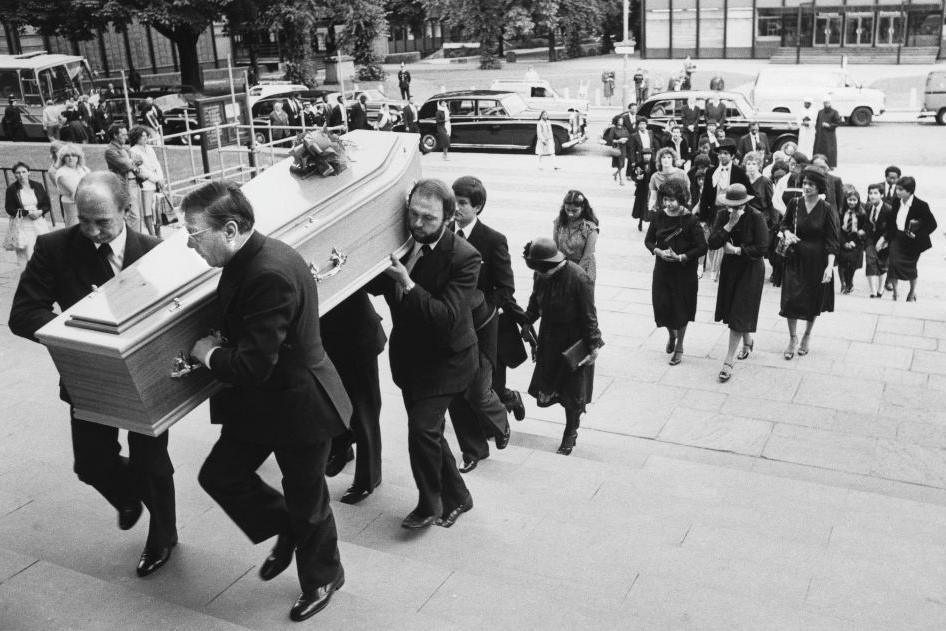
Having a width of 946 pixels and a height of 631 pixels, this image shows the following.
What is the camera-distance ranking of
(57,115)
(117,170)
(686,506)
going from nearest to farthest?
1. (686,506)
2. (117,170)
3. (57,115)

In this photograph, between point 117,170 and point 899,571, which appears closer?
point 899,571

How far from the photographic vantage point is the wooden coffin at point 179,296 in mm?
3418

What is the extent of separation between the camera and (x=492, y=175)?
60.7 ft

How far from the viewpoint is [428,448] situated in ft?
14.3

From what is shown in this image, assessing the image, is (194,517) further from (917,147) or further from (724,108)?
(917,147)

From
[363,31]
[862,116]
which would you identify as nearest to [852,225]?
[862,116]

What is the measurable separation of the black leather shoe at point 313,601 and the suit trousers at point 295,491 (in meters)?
0.03

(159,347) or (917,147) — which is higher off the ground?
(159,347)

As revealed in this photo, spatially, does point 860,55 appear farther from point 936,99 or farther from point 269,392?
point 269,392

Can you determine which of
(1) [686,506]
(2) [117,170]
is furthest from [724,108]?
(1) [686,506]

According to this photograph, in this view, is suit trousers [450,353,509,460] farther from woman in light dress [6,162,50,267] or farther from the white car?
the white car

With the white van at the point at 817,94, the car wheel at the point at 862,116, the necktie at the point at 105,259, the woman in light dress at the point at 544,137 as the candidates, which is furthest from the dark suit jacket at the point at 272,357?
the car wheel at the point at 862,116

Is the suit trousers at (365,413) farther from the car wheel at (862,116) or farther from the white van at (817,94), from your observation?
the car wheel at (862,116)

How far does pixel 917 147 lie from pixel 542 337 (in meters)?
18.0
